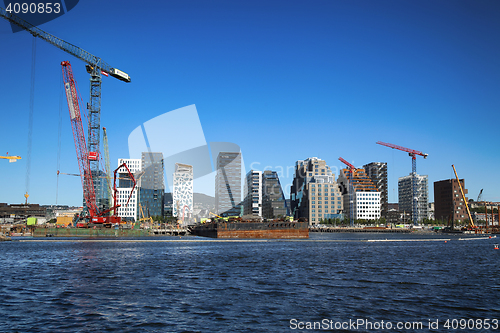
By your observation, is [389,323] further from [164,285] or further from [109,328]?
[164,285]

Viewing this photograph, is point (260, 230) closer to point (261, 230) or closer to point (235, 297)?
point (261, 230)

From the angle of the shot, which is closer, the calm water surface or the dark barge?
the calm water surface

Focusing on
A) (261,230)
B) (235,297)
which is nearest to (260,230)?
(261,230)

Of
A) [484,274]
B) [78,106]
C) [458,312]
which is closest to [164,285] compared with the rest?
[458,312]

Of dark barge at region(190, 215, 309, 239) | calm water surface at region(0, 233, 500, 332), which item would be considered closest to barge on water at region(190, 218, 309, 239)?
dark barge at region(190, 215, 309, 239)

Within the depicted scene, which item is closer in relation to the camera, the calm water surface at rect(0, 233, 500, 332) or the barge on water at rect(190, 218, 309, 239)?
the calm water surface at rect(0, 233, 500, 332)

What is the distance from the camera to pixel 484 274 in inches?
1726

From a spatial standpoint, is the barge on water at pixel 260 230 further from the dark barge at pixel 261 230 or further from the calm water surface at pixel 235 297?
the calm water surface at pixel 235 297

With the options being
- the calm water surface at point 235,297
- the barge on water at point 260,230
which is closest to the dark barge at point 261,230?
the barge on water at point 260,230

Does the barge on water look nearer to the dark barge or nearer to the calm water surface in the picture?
the dark barge

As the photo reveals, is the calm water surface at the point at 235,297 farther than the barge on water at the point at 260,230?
No

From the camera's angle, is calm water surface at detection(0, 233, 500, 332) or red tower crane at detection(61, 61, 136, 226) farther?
red tower crane at detection(61, 61, 136, 226)

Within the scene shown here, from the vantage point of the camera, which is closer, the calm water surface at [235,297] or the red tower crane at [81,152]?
the calm water surface at [235,297]

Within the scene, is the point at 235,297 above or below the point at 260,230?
above
